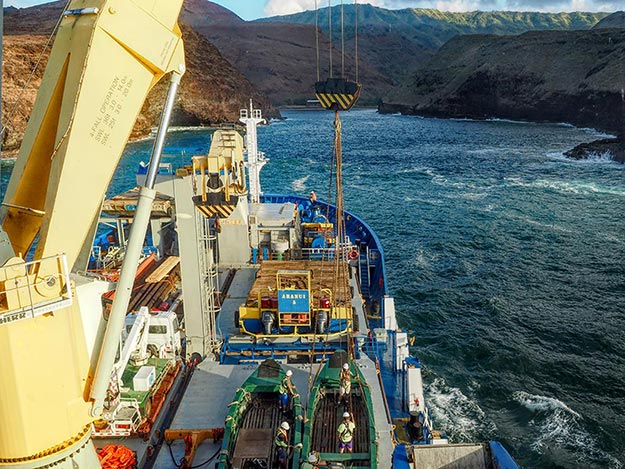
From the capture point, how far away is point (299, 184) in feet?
227

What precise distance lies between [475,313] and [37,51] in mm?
113613

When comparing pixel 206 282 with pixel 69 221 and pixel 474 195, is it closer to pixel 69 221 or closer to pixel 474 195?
pixel 69 221

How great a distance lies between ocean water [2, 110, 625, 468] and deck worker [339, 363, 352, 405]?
8.46 meters

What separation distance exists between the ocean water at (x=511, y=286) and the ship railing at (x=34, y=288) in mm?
17147

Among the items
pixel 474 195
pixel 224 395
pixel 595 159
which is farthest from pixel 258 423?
pixel 595 159

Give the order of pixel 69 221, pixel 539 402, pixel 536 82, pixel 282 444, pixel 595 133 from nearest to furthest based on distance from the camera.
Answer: pixel 69 221 → pixel 282 444 → pixel 539 402 → pixel 595 133 → pixel 536 82

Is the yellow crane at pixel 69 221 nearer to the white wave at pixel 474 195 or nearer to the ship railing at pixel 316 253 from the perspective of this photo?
the ship railing at pixel 316 253

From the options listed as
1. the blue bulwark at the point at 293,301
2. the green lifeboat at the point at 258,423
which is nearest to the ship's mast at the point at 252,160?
the blue bulwark at the point at 293,301

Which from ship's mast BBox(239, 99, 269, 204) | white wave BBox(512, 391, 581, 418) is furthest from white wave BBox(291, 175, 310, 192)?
white wave BBox(512, 391, 581, 418)

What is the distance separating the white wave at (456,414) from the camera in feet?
70.3

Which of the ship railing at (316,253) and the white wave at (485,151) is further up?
the white wave at (485,151)

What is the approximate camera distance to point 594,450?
20297 mm

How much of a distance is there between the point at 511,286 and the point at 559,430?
47.4 feet

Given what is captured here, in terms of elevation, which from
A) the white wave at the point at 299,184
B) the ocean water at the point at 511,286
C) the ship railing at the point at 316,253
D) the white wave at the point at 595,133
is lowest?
the ocean water at the point at 511,286
